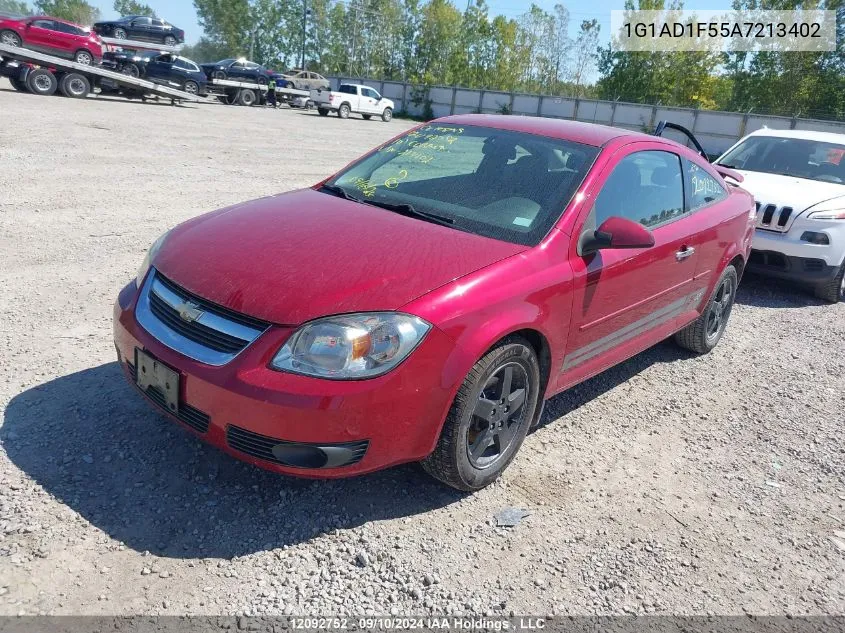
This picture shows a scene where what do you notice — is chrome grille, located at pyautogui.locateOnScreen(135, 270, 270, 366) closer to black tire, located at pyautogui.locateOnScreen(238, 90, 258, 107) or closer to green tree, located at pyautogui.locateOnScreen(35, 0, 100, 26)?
black tire, located at pyautogui.locateOnScreen(238, 90, 258, 107)

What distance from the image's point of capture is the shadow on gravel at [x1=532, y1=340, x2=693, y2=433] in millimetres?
4202

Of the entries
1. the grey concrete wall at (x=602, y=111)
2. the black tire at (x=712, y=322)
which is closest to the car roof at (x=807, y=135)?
the black tire at (x=712, y=322)

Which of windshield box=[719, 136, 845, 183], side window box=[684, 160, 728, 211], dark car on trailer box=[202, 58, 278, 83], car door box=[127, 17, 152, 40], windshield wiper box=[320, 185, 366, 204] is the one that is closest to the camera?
windshield wiper box=[320, 185, 366, 204]

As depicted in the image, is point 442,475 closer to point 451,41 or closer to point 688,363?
point 688,363

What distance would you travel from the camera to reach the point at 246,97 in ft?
105

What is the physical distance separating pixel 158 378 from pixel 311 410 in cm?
76

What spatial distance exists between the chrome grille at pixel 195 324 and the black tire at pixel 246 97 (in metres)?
31.4

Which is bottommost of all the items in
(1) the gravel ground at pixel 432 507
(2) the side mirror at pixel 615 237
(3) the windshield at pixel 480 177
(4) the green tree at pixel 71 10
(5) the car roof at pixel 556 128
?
(1) the gravel ground at pixel 432 507

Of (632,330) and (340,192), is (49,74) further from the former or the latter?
(632,330)

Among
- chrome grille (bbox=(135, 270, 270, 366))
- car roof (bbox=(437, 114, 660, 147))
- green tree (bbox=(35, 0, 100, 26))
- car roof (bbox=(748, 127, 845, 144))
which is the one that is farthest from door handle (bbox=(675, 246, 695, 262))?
green tree (bbox=(35, 0, 100, 26))

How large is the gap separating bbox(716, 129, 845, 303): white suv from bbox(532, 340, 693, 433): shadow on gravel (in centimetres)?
237

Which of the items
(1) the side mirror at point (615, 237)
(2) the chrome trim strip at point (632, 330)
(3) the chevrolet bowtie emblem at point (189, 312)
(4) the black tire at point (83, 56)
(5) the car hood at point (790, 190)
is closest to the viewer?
(3) the chevrolet bowtie emblem at point (189, 312)

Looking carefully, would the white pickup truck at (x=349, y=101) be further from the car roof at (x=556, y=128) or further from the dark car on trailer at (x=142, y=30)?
the car roof at (x=556, y=128)

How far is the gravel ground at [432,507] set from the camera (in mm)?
2539
